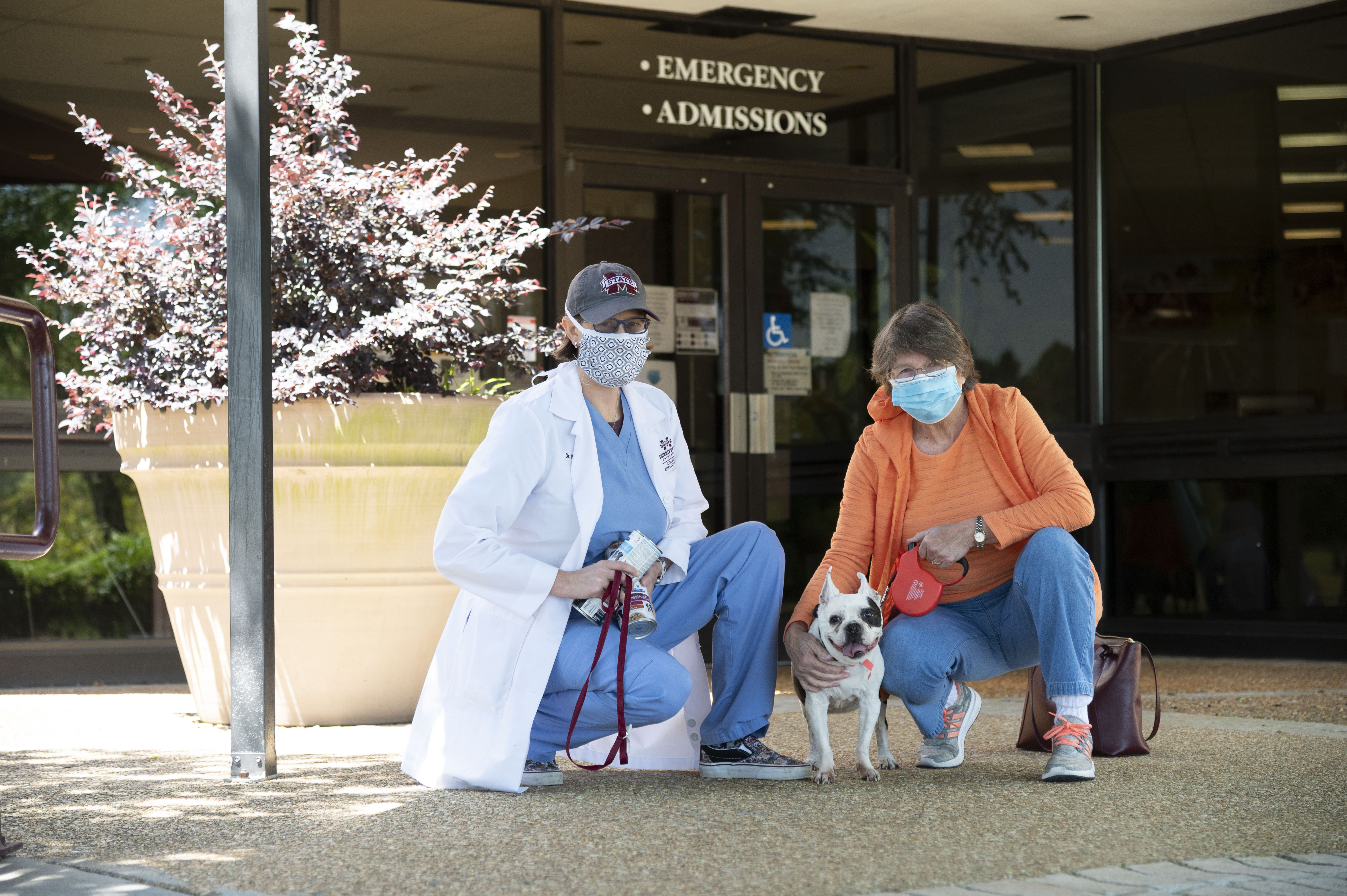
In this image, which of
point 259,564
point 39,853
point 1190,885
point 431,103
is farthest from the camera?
point 431,103

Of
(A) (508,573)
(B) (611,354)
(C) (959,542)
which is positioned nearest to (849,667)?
(C) (959,542)

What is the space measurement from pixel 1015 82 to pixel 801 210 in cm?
169

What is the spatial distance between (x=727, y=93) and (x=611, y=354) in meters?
4.39

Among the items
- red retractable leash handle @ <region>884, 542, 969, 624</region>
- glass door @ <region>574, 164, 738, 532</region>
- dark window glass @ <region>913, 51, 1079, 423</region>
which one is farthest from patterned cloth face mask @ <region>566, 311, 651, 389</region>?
dark window glass @ <region>913, 51, 1079, 423</region>

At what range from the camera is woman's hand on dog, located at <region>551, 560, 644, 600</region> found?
3812 millimetres

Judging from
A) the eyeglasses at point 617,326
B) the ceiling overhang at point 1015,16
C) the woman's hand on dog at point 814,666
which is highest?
the ceiling overhang at point 1015,16

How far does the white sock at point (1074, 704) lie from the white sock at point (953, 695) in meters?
0.39

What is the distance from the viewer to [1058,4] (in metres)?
7.96

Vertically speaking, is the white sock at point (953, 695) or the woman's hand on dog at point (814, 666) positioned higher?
the woman's hand on dog at point (814, 666)

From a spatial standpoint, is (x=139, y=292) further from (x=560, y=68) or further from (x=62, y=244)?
(x=560, y=68)

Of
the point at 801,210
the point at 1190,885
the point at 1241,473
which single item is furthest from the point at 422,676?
the point at 1241,473

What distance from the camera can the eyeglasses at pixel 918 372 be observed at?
4172 mm

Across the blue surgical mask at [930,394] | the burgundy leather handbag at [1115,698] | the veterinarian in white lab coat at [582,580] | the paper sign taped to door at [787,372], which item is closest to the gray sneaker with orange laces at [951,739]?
the burgundy leather handbag at [1115,698]

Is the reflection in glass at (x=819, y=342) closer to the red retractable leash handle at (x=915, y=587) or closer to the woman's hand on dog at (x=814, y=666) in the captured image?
the red retractable leash handle at (x=915, y=587)
